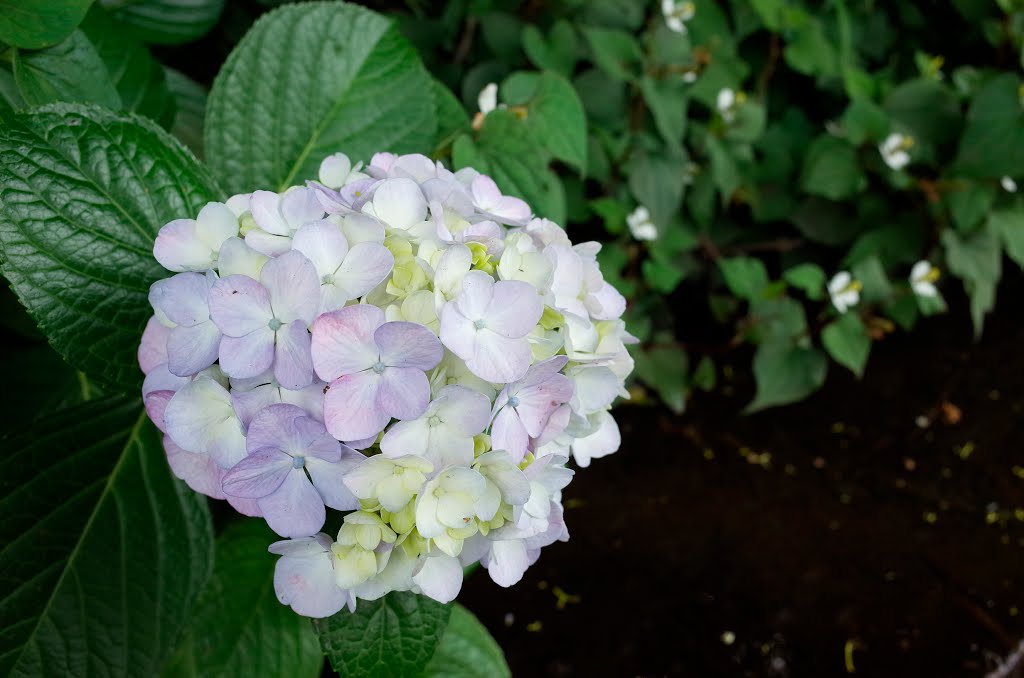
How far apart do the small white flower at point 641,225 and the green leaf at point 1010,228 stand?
0.77 meters

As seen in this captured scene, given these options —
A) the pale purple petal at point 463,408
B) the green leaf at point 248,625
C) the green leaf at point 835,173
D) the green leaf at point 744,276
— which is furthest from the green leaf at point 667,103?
the pale purple petal at point 463,408

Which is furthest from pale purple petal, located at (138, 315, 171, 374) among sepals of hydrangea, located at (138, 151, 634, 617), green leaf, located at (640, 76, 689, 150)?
green leaf, located at (640, 76, 689, 150)

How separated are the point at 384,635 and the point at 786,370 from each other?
1305 millimetres

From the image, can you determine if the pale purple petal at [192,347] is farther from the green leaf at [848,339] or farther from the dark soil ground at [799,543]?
the green leaf at [848,339]

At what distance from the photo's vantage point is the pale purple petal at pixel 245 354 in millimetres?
399

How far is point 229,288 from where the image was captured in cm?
40

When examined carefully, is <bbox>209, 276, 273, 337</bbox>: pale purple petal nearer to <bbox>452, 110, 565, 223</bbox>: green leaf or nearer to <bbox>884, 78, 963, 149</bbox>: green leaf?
<bbox>452, 110, 565, 223</bbox>: green leaf

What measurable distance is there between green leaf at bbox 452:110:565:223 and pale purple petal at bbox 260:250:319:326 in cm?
37

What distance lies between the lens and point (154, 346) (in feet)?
1.52

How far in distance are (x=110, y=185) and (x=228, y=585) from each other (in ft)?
1.34

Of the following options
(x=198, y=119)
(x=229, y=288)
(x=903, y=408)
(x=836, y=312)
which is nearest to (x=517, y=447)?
(x=229, y=288)

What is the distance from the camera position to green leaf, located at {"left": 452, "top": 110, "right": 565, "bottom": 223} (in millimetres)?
751

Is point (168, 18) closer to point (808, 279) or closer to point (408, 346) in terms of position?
point (408, 346)

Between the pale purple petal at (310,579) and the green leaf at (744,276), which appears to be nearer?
the pale purple petal at (310,579)
